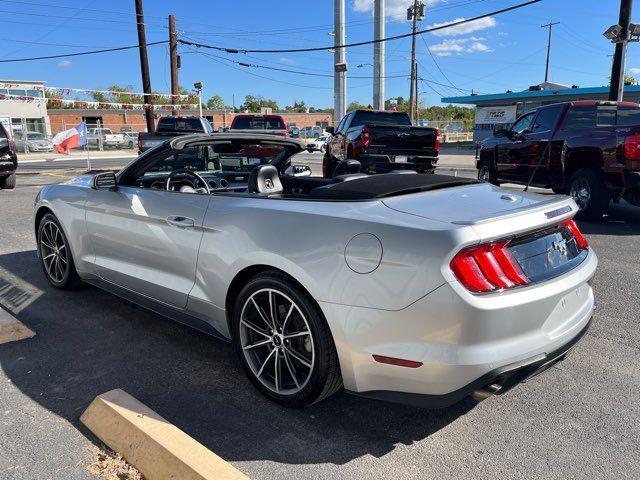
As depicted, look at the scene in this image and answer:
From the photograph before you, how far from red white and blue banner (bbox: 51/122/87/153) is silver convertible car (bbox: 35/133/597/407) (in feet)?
52.0

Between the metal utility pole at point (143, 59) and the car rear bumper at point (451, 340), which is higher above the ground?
the metal utility pole at point (143, 59)

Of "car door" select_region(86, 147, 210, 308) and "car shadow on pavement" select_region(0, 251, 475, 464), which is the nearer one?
"car shadow on pavement" select_region(0, 251, 475, 464)

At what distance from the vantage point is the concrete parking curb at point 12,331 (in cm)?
382

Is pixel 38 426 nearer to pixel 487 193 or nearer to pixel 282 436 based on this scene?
pixel 282 436

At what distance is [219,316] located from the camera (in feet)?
10.7

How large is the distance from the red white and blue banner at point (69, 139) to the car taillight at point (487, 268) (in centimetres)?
1794

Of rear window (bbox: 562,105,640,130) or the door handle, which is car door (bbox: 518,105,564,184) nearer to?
rear window (bbox: 562,105,640,130)

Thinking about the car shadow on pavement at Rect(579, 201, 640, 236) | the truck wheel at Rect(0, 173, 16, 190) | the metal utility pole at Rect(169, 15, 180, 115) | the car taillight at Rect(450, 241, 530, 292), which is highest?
the metal utility pole at Rect(169, 15, 180, 115)

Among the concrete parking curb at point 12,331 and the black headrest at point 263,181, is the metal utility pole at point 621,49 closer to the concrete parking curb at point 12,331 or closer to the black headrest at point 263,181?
the black headrest at point 263,181

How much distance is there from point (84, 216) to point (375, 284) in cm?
300

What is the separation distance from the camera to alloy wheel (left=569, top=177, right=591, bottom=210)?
27.2 feet

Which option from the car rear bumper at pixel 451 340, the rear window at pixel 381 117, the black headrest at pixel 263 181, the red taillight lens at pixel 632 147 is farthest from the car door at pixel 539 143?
the car rear bumper at pixel 451 340

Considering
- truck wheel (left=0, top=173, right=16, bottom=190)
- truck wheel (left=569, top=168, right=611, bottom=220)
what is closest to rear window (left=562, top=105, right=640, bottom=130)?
truck wheel (left=569, top=168, right=611, bottom=220)

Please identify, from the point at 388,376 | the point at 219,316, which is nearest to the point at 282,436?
the point at 388,376
